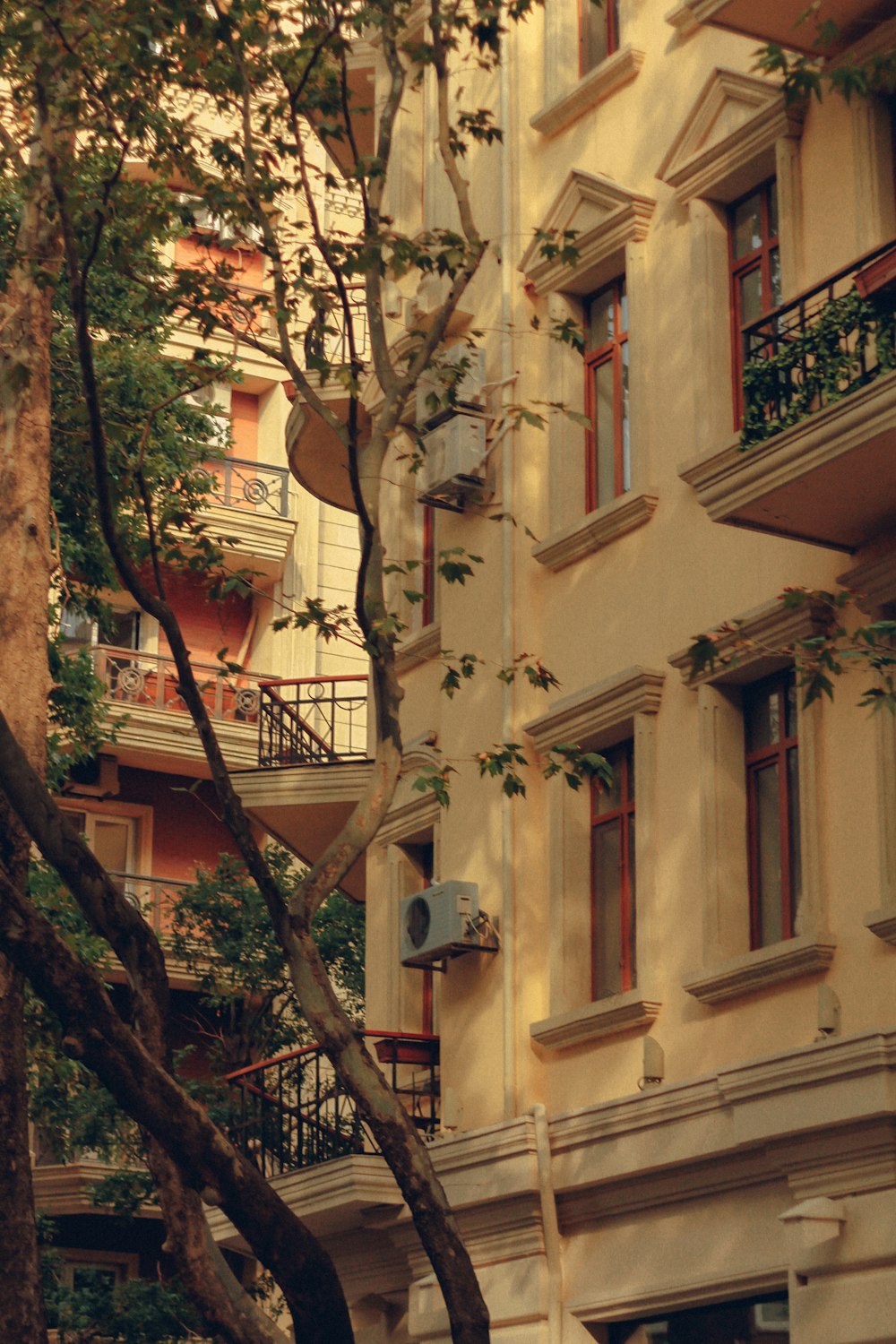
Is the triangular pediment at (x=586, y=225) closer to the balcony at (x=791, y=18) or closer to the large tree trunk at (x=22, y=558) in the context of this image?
the balcony at (x=791, y=18)

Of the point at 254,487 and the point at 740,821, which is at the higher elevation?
the point at 254,487

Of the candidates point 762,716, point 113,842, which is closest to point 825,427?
point 762,716

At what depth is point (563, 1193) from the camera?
46.5 feet

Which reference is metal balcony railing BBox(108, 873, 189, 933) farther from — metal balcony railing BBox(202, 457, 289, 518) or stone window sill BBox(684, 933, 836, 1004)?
stone window sill BBox(684, 933, 836, 1004)

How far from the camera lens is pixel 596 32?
55.2ft

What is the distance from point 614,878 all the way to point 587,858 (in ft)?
1.03

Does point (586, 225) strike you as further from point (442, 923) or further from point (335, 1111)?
point (335, 1111)

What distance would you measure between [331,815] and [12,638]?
18.6 ft

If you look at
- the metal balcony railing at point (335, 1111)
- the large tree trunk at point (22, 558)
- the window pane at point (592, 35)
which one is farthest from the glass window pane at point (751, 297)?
the metal balcony railing at point (335, 1111)

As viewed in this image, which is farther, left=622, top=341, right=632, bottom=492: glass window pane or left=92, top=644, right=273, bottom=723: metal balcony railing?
left=92, top=644, right=273, bottom=723: metal balcony railing

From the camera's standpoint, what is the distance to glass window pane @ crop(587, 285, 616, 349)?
635 inches

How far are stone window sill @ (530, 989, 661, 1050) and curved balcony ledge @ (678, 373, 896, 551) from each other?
3145mm

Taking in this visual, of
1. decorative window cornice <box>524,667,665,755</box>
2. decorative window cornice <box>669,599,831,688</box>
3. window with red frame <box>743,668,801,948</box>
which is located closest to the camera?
decorative window cornice <box>669,599,831,688</box>

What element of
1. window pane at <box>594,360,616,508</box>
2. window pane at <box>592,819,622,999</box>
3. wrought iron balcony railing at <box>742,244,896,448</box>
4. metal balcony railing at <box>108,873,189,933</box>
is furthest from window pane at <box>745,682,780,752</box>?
metal balcony railing at <box>108,873,189,933</box>
